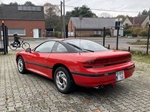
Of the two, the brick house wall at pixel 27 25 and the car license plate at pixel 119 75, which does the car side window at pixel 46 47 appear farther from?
the brick house wall at pixel 27 25

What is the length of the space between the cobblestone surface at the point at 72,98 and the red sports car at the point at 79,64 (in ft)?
1.18

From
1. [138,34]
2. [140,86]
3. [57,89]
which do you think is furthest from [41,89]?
[138,34]

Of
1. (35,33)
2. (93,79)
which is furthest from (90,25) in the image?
(93,79)

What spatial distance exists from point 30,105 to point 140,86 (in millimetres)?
3097

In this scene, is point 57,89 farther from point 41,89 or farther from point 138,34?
point 138,34

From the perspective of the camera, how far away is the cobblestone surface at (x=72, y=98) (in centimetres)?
354

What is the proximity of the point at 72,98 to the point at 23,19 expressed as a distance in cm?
3562

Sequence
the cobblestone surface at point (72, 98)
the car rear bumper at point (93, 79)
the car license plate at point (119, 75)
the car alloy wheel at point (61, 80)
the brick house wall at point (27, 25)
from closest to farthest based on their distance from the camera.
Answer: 1. the cobblestone surface at point (72, 98)
2. the car rear bumper at point (93, 79)
3. the car license plate at point (119, 75)
4. the car alloy wheel at point (61, 80)
5. the brick house wall at point (27, 25)

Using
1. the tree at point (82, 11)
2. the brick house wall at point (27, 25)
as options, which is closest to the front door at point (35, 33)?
the brick house wall at point (27, 25)

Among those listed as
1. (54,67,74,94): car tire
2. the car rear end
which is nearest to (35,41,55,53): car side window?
(54,67,74,94): car tire

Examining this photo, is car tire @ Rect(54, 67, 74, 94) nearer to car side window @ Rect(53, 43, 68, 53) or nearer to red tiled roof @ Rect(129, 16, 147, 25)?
car side window @ Rect(53, 43, 68, 53)

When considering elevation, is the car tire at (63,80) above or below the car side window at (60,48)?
below

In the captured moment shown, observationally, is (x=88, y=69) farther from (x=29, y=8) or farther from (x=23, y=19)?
(x=29, y=8)

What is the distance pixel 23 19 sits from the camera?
3681 centimetres
